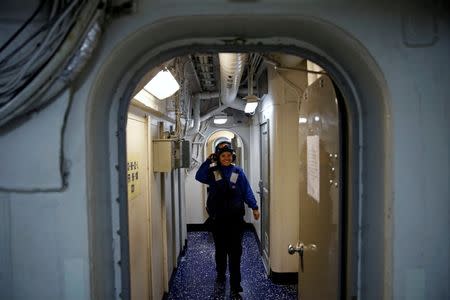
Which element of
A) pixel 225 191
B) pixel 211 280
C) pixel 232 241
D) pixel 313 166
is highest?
pixel 313 166

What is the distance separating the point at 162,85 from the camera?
2562mm

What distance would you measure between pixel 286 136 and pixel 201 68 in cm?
172

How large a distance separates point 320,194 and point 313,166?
20 centimetres

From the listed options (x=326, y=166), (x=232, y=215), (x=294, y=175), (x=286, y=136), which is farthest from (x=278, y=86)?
(x=326, y=166)

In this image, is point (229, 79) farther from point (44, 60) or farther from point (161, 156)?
point (44, 60)

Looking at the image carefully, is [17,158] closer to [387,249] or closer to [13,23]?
[13,23]

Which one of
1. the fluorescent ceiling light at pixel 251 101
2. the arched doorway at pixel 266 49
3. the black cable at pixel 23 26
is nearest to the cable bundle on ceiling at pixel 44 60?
the black cable at pixel 23 26

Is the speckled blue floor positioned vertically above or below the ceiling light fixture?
below

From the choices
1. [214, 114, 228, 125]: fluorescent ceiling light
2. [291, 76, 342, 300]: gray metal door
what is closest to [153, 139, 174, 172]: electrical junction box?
[291, 76, 342, 300]: gray metal door

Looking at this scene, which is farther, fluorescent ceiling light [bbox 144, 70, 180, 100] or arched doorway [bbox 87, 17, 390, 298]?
fluorescent ceiling light [bbox 144, 70, 180, 100]

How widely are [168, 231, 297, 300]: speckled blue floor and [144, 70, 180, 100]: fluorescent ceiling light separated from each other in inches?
91.8

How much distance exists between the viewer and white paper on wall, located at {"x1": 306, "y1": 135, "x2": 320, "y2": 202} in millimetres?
1621

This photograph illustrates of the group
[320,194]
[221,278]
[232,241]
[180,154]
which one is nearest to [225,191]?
[232,241]

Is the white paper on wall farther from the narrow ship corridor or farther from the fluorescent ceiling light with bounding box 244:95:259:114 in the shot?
the fluorescent ceiling light with bounding box 244:95:259:114
